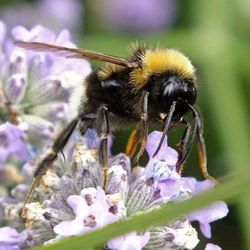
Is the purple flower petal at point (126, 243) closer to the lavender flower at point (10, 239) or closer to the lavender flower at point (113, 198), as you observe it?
the lavender flower at point (113, 198)

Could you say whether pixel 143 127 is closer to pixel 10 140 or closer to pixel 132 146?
pixel 132 146

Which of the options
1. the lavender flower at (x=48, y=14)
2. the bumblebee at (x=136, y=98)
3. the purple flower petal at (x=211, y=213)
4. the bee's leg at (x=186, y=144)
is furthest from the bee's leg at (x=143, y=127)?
the lavender flower at (x=48, y=14)

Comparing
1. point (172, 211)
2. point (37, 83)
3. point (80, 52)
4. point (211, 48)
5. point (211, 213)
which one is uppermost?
point (211, 48)

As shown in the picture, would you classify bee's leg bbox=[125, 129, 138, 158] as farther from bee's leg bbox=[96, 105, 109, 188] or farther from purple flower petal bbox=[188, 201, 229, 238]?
purple flower petal bbox=[188, 201, 229, 238]

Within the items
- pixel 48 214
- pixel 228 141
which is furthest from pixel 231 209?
pixel 48 214

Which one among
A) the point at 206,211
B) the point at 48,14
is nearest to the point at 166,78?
the point at 206,211
